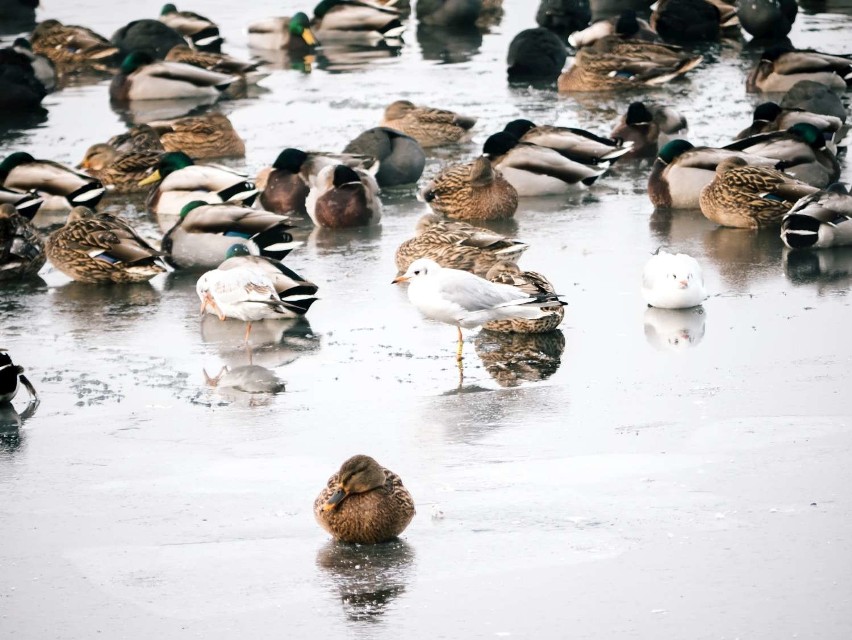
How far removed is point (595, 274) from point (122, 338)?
11.0 ft

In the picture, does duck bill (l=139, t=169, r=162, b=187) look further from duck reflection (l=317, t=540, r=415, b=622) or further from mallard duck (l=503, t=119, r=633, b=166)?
duck reflection (l=317, t=540, r=415, b=622)

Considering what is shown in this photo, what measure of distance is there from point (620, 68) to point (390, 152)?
5.61 m

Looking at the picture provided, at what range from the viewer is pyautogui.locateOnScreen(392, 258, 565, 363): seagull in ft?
28.0

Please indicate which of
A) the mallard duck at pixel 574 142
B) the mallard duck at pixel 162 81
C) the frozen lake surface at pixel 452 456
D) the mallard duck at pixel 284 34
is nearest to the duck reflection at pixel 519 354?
the frozen lake surface at pixel 452 456

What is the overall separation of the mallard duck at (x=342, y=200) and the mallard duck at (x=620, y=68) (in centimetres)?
655

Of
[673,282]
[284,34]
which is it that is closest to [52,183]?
[673,282]

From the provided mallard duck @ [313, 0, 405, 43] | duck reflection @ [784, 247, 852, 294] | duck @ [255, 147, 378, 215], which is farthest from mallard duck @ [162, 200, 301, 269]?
mallard duck @ [313, 0, 405, 43]

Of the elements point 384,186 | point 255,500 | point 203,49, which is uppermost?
point 255,500

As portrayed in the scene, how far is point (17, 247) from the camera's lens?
36.3 ft

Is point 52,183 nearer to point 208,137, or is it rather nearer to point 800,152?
point 208,137

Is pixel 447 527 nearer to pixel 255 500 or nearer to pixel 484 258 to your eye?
pixel 255 500

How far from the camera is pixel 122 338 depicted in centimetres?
950

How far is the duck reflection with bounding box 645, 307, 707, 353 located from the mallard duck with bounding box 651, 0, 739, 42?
1333cm

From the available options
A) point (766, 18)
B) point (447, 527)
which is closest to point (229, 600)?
point (447, 527)
